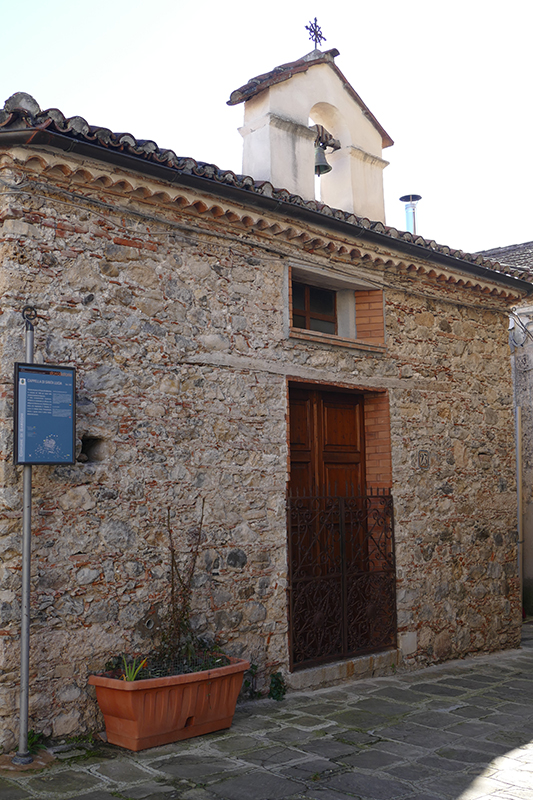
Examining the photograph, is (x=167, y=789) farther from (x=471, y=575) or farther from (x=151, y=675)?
(x=471, y=575)

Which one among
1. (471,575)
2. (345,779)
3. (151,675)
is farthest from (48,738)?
(471,575)

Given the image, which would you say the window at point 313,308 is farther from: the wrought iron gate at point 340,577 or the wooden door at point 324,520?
the wrought iron gate at point 340,577

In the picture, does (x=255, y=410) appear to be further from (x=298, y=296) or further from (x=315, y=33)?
(x=315, y=33)

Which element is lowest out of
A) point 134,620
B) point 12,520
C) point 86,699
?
point 86,699

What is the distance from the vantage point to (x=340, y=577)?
6766 millimetres

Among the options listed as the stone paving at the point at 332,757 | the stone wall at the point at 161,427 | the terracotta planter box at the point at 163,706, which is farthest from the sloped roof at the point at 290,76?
the stone paving at the point at 332,757

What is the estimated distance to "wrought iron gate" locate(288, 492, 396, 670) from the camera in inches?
253

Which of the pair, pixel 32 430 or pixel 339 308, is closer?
pixel 32 430

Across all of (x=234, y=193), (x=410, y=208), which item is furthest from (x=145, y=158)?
(x=410, y=208)

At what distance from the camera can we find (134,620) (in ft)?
17.1

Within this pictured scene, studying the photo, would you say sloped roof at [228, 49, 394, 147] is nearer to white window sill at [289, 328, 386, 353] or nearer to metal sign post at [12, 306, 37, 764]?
white window sill at [289, 328, 386, 353]

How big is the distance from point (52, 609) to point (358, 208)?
5.46 meters

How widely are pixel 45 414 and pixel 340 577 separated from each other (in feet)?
11.0

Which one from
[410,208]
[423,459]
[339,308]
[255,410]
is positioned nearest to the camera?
[255,410]
